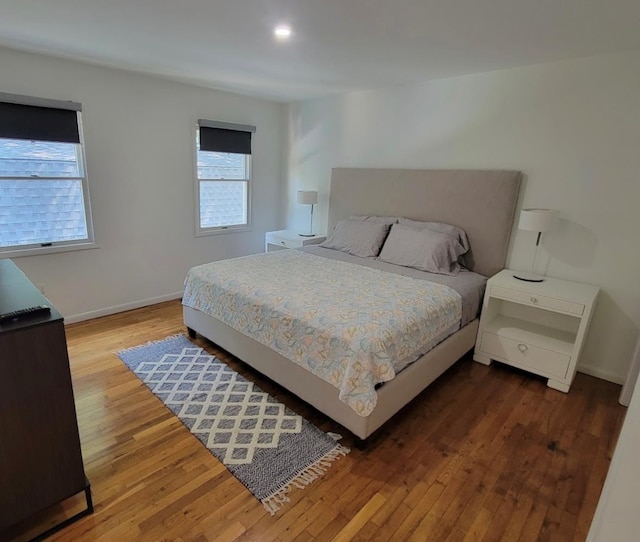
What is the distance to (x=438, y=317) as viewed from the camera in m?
2.37

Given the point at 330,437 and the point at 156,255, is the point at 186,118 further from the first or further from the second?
the point at 330,437

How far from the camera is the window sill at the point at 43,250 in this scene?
2.98 m

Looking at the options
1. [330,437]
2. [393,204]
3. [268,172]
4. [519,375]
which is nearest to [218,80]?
[268,172]

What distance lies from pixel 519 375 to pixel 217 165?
3794mm

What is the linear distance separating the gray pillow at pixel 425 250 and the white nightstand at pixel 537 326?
0.39m

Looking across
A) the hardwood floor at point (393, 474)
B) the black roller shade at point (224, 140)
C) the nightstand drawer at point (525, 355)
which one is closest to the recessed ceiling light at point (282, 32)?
the black roller shade at point (224, 140)

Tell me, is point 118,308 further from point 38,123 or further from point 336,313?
point 336,313

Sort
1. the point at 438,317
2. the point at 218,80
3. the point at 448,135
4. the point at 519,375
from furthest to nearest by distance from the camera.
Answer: the point at 218,80
the point at 448,135
the point at 519,375
the point at 438,317

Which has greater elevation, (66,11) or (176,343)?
(66,11)

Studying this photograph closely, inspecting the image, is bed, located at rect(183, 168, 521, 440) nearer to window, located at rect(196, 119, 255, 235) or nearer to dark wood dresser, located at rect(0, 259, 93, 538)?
dark wood dresser, located at rect(0, 259, 93, 538)

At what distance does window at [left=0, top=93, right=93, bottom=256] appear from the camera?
2871 mm

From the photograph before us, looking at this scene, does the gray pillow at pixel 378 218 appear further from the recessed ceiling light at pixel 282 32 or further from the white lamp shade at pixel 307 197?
the recessed ceiling light at pixel 282 32

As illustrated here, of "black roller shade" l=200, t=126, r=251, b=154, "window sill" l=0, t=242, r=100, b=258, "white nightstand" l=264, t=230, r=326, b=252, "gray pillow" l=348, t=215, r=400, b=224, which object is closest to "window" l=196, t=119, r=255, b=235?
"black roller shade" l=200, t=126, r=251, b=154

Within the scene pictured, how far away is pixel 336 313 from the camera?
2129 mm
